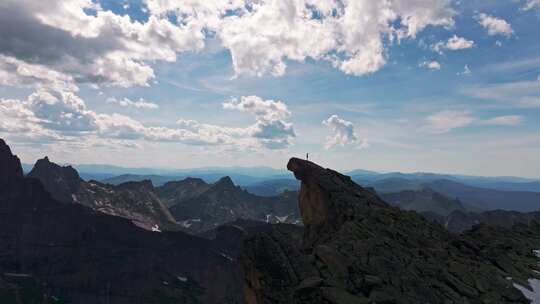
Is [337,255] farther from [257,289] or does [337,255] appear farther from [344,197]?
[344,197]

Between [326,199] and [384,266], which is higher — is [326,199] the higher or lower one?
the higher one

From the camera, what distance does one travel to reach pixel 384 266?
1332 inches

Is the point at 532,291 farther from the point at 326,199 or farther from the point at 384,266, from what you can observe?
the point at 326,199

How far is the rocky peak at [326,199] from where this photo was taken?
54.0 m

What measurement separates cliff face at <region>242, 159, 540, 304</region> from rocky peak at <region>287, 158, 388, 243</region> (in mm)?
2148

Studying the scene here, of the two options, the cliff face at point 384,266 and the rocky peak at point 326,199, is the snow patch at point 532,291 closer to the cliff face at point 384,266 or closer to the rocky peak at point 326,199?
the cliff face at point 384,266

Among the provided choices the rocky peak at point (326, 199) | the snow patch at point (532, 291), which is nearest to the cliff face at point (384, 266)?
the snow patch at point (532, 291)

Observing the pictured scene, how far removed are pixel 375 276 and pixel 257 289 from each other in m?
9.61

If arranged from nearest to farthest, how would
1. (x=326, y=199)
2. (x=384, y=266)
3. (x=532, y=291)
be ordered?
(x=384, y=266) → (x=532, y=291) → (x=326, y=199)

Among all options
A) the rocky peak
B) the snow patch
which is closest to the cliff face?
the snow patch

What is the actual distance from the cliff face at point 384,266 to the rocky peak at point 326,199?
2148 mm

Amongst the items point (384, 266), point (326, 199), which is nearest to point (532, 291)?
point (384, 266)

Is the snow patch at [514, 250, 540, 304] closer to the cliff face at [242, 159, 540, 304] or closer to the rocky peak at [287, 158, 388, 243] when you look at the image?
the cliff face at [242, 159, 540, 304]

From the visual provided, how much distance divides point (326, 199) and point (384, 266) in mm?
24746
